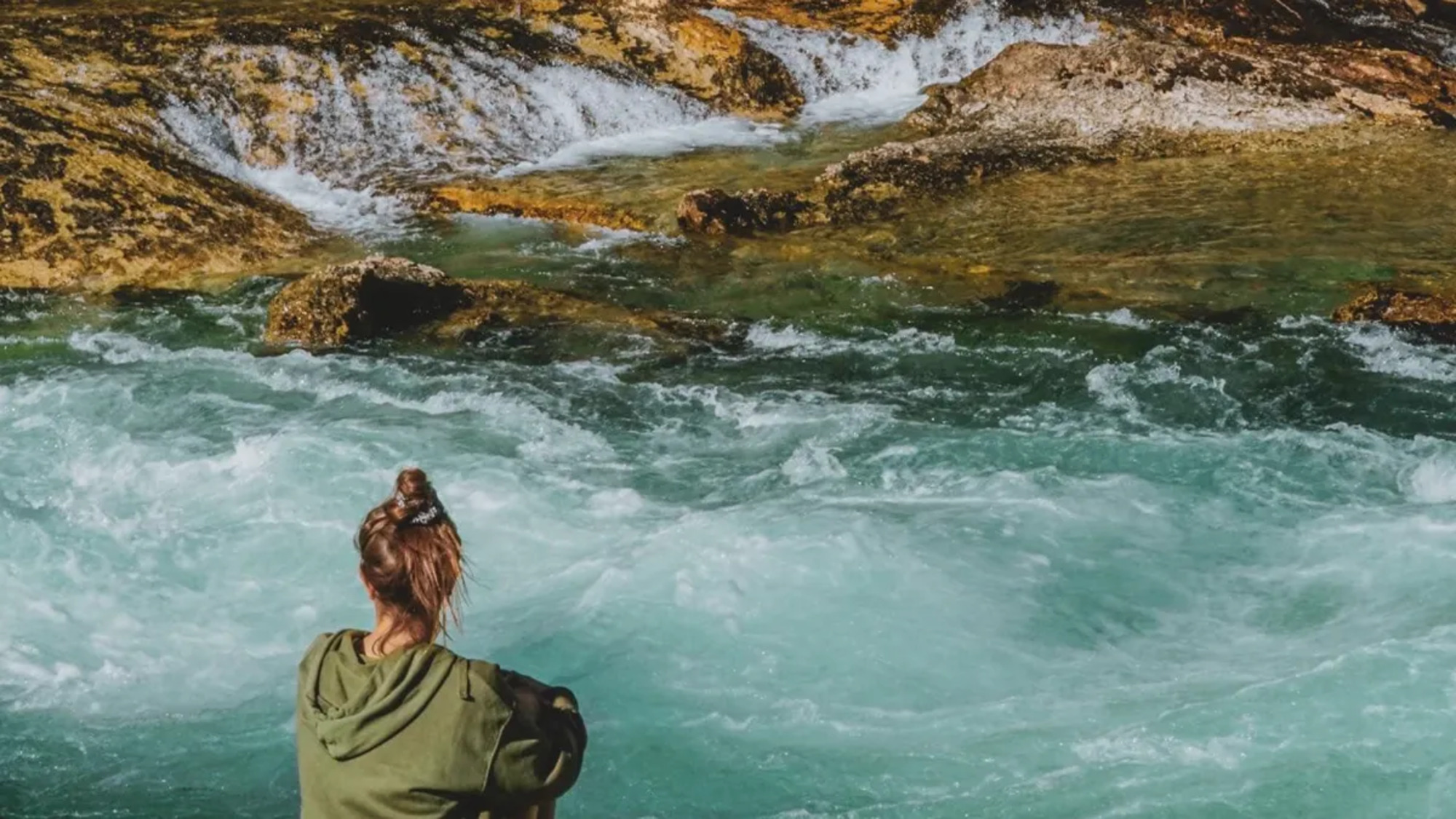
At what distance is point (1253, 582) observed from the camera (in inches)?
227

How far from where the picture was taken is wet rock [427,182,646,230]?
38.1 feet

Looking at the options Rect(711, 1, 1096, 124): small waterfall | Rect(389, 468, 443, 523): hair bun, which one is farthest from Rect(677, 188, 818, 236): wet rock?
Rect(389, 468, 443, 523): hair bun

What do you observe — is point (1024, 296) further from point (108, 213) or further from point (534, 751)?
point (534, 751)

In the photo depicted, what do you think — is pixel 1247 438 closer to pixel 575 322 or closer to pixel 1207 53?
pixel 575 322

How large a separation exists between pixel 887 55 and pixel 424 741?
15.1 meters

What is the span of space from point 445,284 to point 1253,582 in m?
5.93

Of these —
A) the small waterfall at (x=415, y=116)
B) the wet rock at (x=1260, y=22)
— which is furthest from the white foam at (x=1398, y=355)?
the wet rock at (x=1260, y=22)

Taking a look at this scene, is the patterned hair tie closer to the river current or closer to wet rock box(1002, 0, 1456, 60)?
the river current

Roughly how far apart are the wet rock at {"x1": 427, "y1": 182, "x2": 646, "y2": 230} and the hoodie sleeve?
893cm

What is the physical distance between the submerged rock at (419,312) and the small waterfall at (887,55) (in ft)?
22.2

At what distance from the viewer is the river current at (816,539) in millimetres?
4750

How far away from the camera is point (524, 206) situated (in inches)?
476

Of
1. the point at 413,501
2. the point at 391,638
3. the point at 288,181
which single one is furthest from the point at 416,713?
the point at 288,181

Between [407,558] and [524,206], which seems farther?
[524,206]
